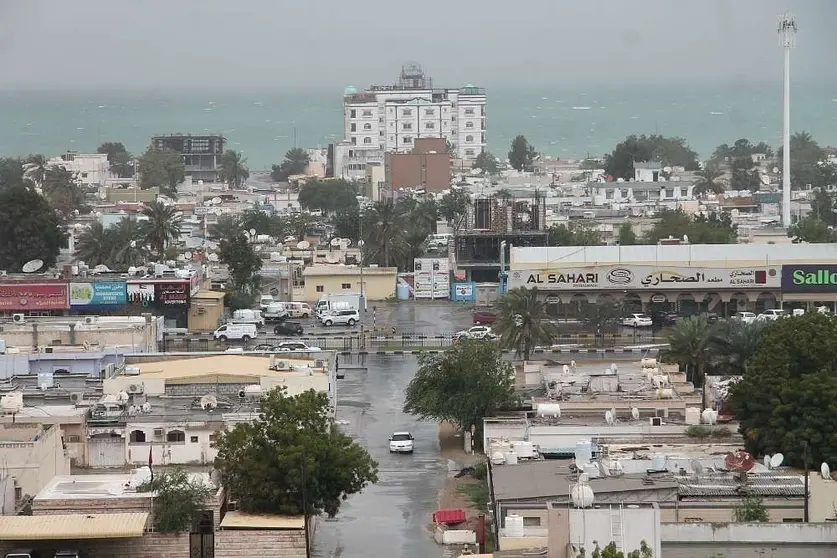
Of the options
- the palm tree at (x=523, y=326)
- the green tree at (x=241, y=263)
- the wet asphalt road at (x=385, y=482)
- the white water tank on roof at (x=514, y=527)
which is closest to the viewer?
the white water tank on roof at (x=514, y=527)

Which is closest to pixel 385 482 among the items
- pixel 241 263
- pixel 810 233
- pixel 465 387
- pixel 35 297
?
pixel 465 387

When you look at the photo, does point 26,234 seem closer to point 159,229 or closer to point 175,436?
point 159,229

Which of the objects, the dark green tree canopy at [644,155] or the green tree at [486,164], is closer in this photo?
the dark green tree canopy at [644,155]

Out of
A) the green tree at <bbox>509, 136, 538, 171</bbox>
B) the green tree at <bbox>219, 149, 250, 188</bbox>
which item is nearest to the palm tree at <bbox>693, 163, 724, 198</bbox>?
the green tree at <bbox>509, 136, 538, 171</bbox>

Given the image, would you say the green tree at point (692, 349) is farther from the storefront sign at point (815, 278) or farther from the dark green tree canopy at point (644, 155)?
the dark green tree canopy at point (644, 155)

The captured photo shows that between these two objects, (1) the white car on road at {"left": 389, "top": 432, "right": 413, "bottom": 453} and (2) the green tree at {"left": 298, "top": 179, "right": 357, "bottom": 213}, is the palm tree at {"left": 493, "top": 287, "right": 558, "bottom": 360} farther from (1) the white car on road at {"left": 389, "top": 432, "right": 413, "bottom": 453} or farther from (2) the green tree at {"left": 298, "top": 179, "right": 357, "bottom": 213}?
(2) the green tree at {"left": 298, "top": 179, "right": 357, "bottom": 213}

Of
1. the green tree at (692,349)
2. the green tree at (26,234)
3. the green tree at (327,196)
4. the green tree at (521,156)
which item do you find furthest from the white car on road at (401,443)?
the green tree at (521,156)

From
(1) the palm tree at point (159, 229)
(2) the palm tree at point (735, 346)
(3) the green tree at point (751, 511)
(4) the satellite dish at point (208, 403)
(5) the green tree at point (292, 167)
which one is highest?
(5) the green tree at point (292, 167)
